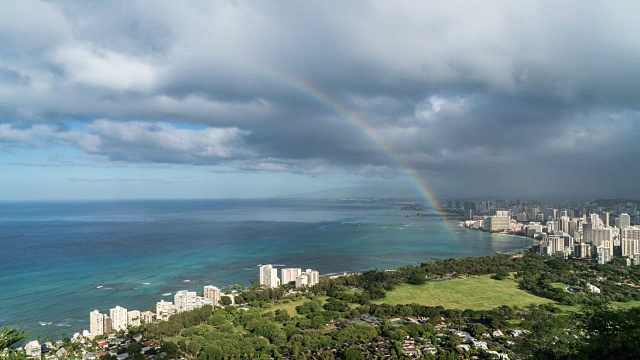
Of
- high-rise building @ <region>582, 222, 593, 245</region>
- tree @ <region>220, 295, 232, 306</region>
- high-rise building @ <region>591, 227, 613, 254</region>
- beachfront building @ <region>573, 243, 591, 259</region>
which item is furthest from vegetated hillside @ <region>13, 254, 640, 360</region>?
high-rise building @ <region>582, 222, 593, 245</region>

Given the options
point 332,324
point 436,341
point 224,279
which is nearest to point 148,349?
point 332,324

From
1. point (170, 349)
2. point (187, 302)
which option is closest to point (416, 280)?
point (187, 302)

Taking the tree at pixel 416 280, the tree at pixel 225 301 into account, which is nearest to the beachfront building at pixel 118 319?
the tree at pixel 225 301

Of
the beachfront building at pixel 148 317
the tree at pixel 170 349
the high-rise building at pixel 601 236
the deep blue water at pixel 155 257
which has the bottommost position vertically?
the deep blue water at pixel 155 257

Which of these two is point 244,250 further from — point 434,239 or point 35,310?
point 434,239

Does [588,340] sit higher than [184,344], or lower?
higher

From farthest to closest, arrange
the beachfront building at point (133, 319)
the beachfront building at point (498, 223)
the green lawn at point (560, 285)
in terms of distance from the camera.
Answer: the beachfront building at point (498, 223), the green lawn at point (560, 285), the beachfront building at point (133, 319)

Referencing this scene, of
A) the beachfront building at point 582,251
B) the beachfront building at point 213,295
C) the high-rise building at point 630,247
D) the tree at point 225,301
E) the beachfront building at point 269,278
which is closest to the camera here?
the tree at point 225,301

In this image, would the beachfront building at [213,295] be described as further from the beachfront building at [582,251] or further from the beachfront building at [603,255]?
the beachfront building at [582,251]

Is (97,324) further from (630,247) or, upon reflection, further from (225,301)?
(630,247)

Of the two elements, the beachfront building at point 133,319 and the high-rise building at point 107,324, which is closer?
the high-rise building at point 107,324
